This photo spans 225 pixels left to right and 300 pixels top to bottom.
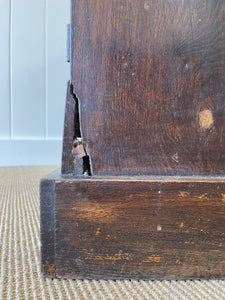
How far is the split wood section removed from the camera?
0.37m

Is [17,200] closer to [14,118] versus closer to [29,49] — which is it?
[14,118]

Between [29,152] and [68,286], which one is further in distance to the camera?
[29,152]

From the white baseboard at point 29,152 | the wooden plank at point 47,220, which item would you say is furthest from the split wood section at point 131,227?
the white baseboard at point 29,152

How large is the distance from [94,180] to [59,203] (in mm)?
55

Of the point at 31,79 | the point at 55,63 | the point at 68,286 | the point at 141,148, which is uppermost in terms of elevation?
the point at 55,63

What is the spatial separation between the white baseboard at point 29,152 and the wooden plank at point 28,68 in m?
0.06

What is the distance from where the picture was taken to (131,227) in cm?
37

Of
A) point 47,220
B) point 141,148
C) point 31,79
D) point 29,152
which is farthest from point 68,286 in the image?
point 31,79

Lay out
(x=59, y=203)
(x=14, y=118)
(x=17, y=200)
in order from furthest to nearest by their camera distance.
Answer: (x=14, y=118) → (x=17, y=200) → (x=59, y=203)

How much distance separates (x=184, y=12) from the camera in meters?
0.38

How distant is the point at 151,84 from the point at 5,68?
1629 millimetres

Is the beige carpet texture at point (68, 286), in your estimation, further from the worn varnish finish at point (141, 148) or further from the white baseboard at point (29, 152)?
the white baseboard at point (29, 152)

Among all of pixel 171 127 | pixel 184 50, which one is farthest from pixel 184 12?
pixel 171 127

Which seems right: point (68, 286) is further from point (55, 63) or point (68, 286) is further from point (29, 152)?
point (55, 63)
